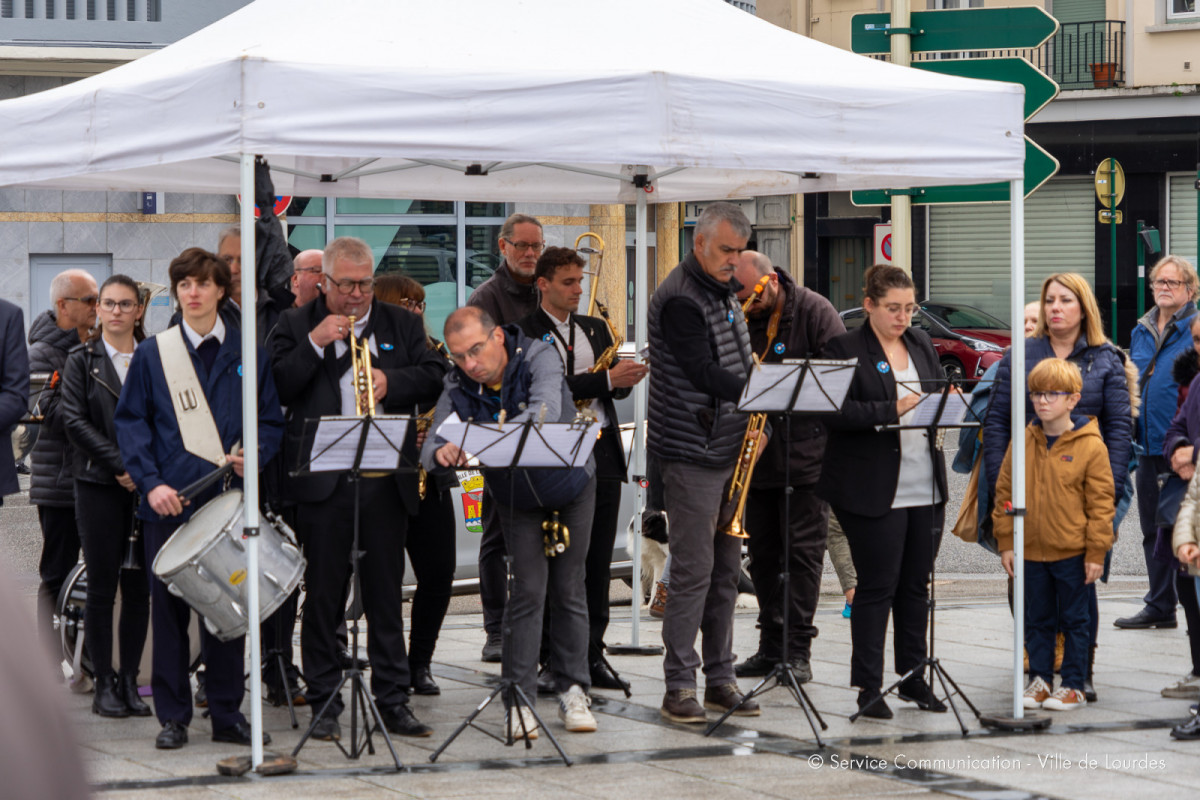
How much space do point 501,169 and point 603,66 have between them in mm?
2651

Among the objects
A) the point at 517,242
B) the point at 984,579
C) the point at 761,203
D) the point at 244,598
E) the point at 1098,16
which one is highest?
the point at 1098,16

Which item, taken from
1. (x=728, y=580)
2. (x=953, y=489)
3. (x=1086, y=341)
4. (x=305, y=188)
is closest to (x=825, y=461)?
(x=728, y=580)

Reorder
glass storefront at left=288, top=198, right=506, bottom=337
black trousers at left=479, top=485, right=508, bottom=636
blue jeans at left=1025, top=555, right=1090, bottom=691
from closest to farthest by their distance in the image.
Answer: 1. blue jeans at left=1025, top=555, right=1090, bottom=691
2. black trousers at left=479, top=485, right=508, bottom=636
3. glass storefront at left=288, top=198, right=506, bottom=337

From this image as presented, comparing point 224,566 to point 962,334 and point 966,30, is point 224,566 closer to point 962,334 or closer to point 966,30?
point 966,30

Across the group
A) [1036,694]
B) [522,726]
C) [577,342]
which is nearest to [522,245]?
[577,342]

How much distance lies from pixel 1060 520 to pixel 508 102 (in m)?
2.95

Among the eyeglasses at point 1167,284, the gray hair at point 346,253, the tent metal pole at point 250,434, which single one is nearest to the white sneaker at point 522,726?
the tent metal pole at point 250,434

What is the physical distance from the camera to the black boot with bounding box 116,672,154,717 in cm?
660

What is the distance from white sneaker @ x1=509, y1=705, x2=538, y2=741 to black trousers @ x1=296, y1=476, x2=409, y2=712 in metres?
0.51

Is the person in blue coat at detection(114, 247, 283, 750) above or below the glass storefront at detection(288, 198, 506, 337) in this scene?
below

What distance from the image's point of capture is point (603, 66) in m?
5.71

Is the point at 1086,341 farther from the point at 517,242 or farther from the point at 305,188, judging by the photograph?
the point at 305,188

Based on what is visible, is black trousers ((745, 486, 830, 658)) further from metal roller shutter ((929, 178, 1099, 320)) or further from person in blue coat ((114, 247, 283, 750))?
metal roller shutter ((929, 178, 1099, 320))

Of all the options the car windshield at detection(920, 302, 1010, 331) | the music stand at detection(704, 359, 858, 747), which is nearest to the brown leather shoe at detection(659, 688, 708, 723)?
the music stand at detection(704, 359, 858, 747)
